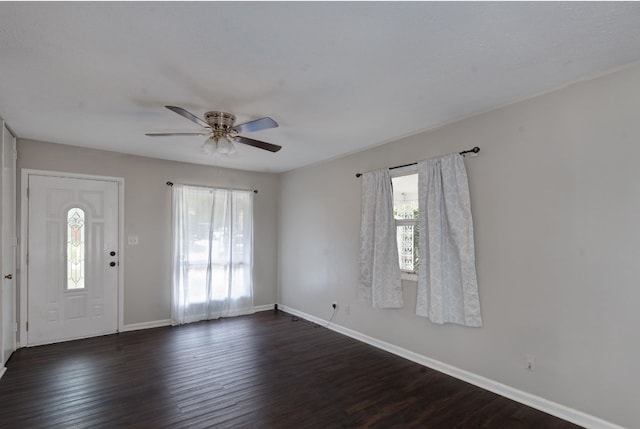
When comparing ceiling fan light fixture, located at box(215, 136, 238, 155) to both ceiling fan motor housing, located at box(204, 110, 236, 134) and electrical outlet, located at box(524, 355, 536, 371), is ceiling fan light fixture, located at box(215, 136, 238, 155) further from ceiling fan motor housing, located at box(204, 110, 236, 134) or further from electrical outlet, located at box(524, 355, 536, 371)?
electrical outlet, located at box(524, 355, 536, 371)

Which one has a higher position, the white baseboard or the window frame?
the window frame

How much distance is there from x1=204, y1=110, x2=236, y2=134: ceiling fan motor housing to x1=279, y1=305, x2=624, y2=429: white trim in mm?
3041

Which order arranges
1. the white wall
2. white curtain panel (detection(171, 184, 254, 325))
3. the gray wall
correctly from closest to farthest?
1. the white wall
2. the gray wall
3. white curtain panel (detection(171, 184, 254, 325))

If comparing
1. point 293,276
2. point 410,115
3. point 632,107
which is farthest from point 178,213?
point 632,107

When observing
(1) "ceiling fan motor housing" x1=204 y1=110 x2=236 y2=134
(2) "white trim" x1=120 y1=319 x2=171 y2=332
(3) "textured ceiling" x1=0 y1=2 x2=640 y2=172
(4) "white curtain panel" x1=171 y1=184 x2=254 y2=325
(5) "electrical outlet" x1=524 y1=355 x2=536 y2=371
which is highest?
(3) "textured ceiling" x1=0 y1=2 x2=640 y2=172

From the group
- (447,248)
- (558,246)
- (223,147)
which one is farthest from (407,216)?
(223,147)

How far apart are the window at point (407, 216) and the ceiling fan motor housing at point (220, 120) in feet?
6.58

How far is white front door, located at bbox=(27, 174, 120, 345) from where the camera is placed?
13.4 ft


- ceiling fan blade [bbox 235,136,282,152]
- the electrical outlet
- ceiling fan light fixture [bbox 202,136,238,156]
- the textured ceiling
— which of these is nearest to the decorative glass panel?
the textured ceiling

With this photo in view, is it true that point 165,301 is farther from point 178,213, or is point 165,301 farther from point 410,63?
point 410,63

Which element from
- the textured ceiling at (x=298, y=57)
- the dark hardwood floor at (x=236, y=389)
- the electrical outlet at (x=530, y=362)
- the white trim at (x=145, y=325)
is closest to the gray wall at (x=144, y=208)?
the white trim at (x=145, y=325)

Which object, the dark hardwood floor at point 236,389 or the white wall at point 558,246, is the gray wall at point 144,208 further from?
the white wall at point 558,246

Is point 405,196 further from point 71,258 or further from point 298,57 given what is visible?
point 71,258

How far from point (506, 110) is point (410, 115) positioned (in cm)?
83
